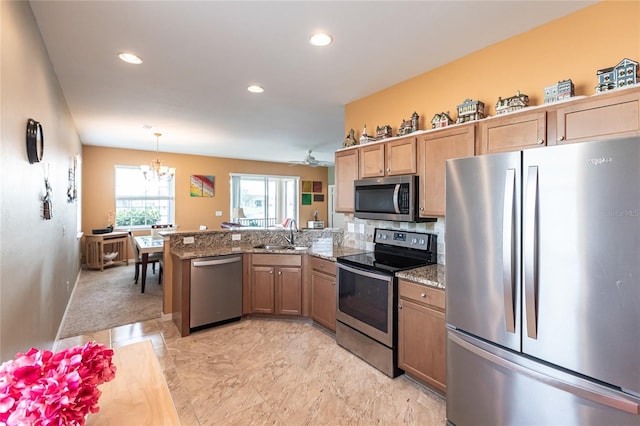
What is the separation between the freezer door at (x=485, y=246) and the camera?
1.55m

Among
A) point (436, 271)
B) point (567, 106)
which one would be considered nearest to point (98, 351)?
point (436, 271)

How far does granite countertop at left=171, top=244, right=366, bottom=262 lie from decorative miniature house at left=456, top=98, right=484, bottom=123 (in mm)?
1683

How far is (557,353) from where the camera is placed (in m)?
1.41

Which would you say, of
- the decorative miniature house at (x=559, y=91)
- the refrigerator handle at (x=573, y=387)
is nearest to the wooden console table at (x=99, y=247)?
the refrigerator handle at (x=573, y=387)

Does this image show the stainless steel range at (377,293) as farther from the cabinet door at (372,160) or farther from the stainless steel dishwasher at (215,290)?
the stainless steel dishwasher at (215,290)

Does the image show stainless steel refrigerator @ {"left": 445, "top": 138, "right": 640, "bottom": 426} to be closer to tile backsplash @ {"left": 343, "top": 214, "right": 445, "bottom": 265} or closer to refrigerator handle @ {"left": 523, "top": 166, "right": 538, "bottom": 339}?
refrigerator handle @ {"left": 523, "top": 166, "right": 538, "bottom": 339}

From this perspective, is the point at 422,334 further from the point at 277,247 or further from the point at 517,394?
the point at 277,247

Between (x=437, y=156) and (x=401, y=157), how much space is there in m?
0.36

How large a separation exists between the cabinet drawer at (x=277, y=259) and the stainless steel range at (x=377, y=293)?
73 centimetres

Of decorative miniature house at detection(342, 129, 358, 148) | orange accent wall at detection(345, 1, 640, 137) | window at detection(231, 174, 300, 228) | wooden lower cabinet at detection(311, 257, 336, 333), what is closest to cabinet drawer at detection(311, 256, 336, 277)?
wooden lower cabinet at detection(311, 257, 336, 333)

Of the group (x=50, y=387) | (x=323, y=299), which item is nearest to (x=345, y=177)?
(x=323, y=299)

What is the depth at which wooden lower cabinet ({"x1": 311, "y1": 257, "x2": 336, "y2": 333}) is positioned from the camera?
316 cm

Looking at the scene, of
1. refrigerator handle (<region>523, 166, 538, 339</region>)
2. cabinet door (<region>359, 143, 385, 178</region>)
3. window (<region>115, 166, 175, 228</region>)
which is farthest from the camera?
window (<region>115, 166, 175, 228</region>)

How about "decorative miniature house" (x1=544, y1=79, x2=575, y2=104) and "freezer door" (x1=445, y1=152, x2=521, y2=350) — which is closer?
"freezer door" (x1=445, y1=152, x2=521, y2=350)
